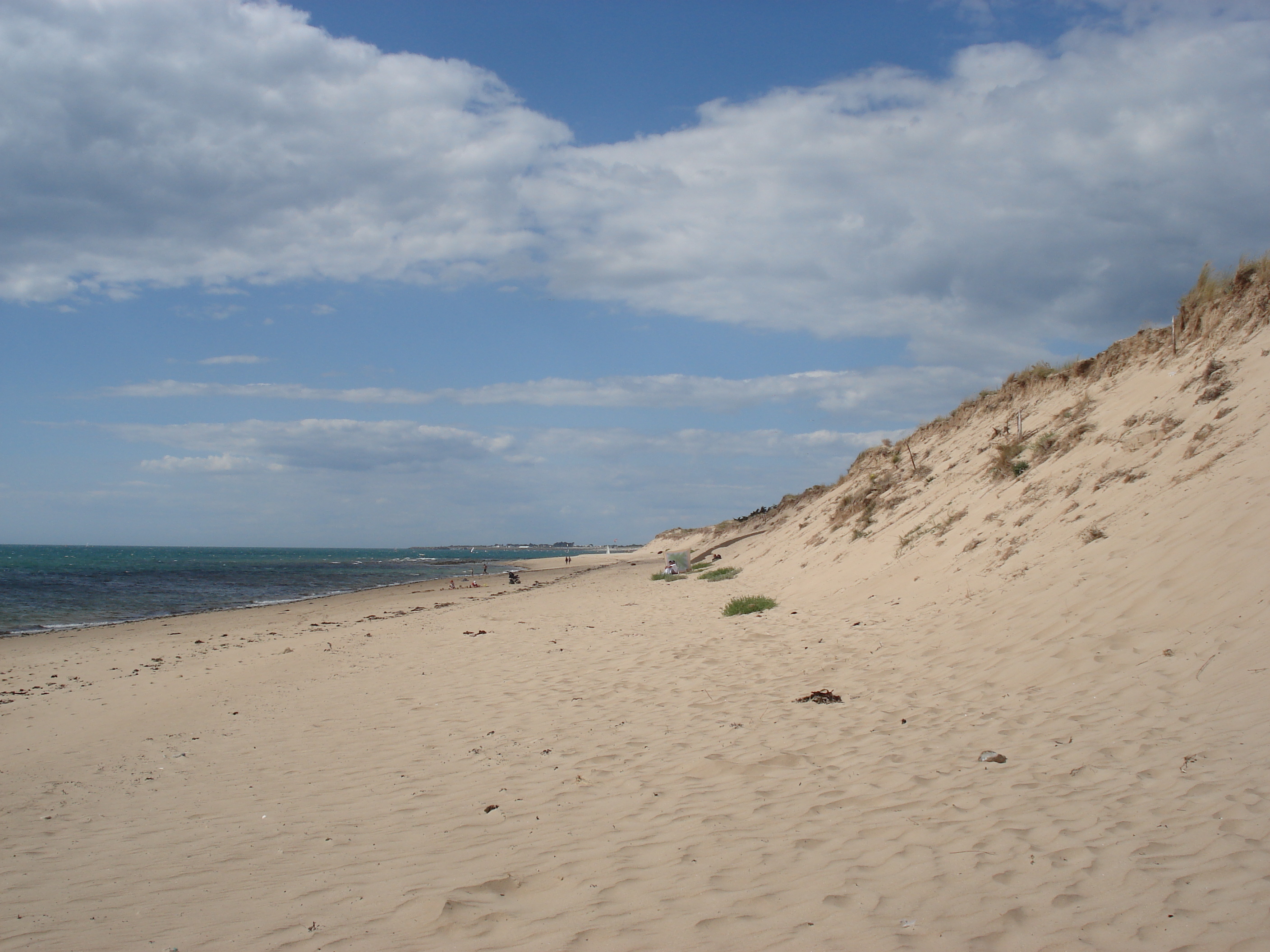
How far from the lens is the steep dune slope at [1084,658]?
3656 mm

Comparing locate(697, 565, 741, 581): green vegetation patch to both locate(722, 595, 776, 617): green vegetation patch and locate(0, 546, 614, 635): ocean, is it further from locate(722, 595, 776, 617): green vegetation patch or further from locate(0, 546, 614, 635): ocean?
locate(0, 546, 614, 635): ocean

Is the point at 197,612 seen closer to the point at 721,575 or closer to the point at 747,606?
the point at 721,575

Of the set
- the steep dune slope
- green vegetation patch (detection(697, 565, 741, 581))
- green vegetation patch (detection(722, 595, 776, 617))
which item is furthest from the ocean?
the steep dune slope

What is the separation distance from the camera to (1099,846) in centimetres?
401

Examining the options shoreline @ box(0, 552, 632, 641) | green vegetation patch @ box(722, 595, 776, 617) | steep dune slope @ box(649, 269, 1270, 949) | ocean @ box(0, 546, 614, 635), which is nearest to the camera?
steep dune slope @ box(649, 269, 1270, 949)

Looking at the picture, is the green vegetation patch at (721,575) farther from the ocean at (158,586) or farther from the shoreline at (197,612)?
the ocean at (158,586)

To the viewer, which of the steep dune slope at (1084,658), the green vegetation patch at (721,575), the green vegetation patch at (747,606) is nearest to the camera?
the steep dune slope at (1084,658)

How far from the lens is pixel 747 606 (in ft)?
49.7

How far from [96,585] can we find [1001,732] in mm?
47913

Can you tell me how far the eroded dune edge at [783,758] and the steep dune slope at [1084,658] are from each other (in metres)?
0.03

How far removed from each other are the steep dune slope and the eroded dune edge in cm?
3

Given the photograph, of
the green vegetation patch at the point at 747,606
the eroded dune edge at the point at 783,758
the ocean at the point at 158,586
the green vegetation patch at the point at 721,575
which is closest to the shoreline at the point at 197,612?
the ocean at the point at 158,586

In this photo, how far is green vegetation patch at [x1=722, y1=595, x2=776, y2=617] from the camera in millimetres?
14984

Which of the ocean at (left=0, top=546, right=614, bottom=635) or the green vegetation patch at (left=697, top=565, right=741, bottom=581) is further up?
the green vegetation patch at (left=697, top=565, right=741, bottom=581)
